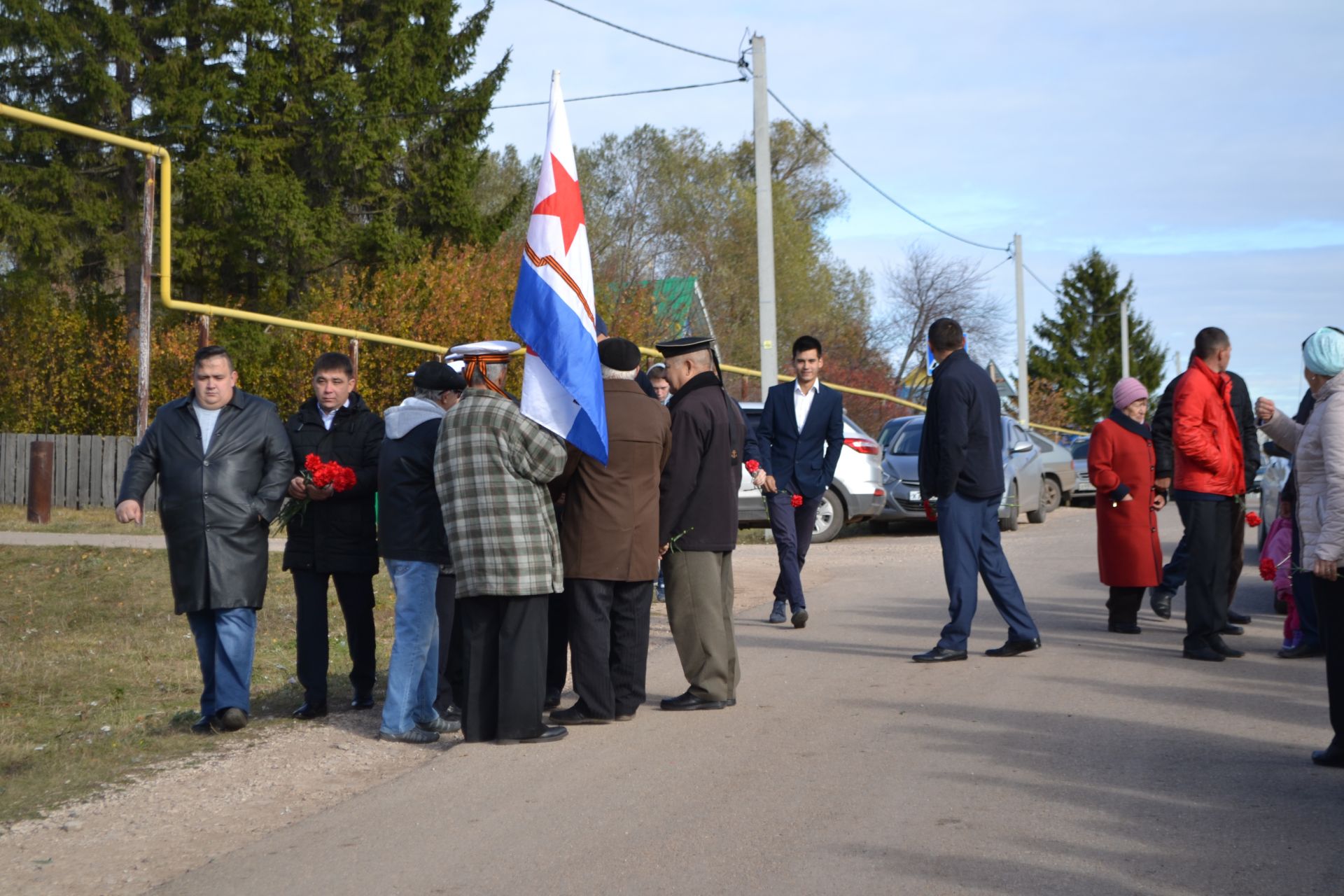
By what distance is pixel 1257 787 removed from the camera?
5957 millimetres

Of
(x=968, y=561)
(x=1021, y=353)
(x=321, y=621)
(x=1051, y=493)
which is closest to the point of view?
(x=321, y=621)

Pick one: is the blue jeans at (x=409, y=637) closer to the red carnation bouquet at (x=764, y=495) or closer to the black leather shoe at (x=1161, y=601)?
the red carnation bouquet at (x=764, y=495)

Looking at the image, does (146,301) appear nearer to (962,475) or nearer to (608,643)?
(962,475)

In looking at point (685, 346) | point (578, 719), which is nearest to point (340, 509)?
point (578, 719)

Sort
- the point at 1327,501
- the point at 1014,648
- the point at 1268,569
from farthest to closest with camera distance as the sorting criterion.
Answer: the point at 1268,569 → the point at 1014,648 → the point at 1327,501

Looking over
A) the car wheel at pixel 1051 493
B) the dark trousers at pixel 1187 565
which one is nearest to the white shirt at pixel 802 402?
the dark trousers at pixel 1187 565

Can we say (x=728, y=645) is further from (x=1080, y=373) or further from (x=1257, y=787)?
(x=1080, y=373)

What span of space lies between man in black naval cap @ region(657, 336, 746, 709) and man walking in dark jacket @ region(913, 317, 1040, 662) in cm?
181

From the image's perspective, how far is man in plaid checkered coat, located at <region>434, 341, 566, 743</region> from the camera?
22.7ft

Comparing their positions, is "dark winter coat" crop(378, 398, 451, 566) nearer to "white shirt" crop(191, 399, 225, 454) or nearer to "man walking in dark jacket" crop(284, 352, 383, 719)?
"man walking in dark jacket" crop(284, 352, 383, 719)

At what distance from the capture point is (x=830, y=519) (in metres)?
19.5

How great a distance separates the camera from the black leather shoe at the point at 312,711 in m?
7.80

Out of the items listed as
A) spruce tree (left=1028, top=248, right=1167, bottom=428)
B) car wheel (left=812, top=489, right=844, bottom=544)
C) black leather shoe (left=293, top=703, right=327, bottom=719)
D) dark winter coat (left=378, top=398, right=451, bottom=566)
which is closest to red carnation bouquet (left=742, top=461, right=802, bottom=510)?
dark winter coat (left=378, top=398, right=451, bottom=566)

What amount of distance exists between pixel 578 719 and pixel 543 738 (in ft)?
1.47
